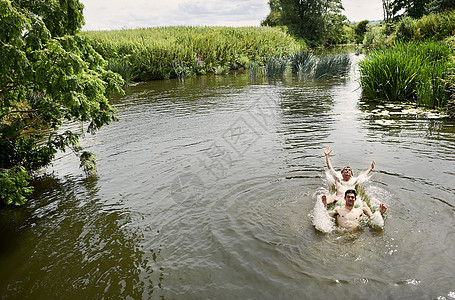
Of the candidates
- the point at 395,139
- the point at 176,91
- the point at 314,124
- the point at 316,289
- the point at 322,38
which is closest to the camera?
the point at 316,289

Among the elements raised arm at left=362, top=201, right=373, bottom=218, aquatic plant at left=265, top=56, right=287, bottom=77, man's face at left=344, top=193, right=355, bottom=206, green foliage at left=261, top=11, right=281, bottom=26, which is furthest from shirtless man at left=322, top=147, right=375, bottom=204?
green foliage at left=261, top=11, right=281, bottom=26

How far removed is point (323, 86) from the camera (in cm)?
1814

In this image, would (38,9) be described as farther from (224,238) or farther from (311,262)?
(311,262)

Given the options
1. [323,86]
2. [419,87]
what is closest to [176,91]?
[323,86]

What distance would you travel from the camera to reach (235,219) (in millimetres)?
5676

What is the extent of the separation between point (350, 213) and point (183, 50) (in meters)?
23.0

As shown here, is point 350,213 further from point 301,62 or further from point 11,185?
point 301,62

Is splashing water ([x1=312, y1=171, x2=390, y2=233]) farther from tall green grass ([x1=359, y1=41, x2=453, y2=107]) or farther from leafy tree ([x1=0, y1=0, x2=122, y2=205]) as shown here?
tall green grass ([x1=359, y1=41, x2=453, y2=107])

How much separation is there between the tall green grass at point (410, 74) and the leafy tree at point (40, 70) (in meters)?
10.8

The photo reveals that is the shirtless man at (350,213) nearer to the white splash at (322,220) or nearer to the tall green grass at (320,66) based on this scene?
the white splash at (322,220)

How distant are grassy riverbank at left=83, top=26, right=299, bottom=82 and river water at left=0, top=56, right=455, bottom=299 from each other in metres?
14.5

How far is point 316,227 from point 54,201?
539 cm

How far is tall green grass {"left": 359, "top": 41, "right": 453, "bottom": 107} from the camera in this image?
1144cm

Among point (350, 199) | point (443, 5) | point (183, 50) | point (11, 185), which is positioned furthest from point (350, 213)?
point (443, 5)
